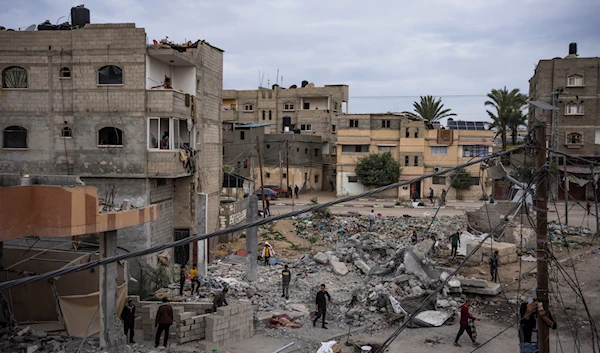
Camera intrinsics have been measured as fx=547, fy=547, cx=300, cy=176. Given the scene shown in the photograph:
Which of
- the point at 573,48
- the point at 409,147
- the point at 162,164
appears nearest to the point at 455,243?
the point at 162,164

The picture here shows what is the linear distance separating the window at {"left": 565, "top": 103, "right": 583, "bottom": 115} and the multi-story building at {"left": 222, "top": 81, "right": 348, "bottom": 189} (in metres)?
21.1

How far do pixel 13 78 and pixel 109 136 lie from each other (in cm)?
418

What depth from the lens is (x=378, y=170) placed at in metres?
44.5

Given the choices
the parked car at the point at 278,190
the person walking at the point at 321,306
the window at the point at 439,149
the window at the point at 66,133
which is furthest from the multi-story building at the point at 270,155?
the person walking at the point at 321,306

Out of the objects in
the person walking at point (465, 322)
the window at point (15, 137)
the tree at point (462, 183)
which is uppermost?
the window at point (15, 137)

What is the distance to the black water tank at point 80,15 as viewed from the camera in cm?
2166

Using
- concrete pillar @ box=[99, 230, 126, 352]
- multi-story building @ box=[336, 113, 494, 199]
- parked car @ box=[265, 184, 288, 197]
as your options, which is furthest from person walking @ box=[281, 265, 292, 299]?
multi-story building @ box=[336, 113, 494, 199]

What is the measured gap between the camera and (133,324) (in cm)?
1344

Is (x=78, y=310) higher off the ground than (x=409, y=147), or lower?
lower

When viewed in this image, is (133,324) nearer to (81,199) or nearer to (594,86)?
(81,199)

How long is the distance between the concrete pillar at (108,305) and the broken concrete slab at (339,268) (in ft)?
30.3

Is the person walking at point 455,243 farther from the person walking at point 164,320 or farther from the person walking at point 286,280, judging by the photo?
the person walking at point 164,320

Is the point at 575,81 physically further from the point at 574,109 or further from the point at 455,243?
the point at 455,243

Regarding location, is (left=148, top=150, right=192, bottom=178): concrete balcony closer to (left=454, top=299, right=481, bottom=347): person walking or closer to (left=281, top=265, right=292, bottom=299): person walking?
(left=281, top=265, right=292, bottom=299): person walking
